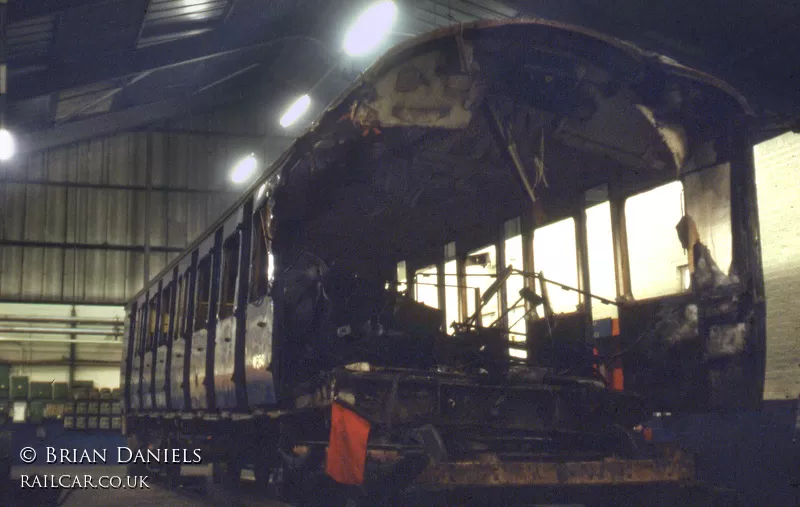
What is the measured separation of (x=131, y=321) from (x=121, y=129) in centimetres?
953

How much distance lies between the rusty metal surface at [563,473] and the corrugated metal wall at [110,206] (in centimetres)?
2022

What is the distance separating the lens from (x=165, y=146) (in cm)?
2548

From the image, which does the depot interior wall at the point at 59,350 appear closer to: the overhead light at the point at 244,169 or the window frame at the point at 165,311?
the overhead light at the point at 244,169

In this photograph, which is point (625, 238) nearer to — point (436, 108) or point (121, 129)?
point (436, 108)

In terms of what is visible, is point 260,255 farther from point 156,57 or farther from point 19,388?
point 19,388

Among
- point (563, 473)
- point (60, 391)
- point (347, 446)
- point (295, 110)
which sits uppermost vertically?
point (295, 110)

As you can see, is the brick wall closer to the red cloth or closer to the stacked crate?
the red cloth

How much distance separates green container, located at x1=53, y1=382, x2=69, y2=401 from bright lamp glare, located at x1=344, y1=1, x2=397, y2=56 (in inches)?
485

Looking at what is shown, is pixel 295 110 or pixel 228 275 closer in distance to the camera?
pixel 228 275

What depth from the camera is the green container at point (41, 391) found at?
22.5 meters

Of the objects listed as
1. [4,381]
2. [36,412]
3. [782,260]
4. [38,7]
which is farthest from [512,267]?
[4,381]

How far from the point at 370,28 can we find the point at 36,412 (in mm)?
13837

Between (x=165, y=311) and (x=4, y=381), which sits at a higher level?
(x=165, y=311)

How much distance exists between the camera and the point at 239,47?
19375 millimetres
